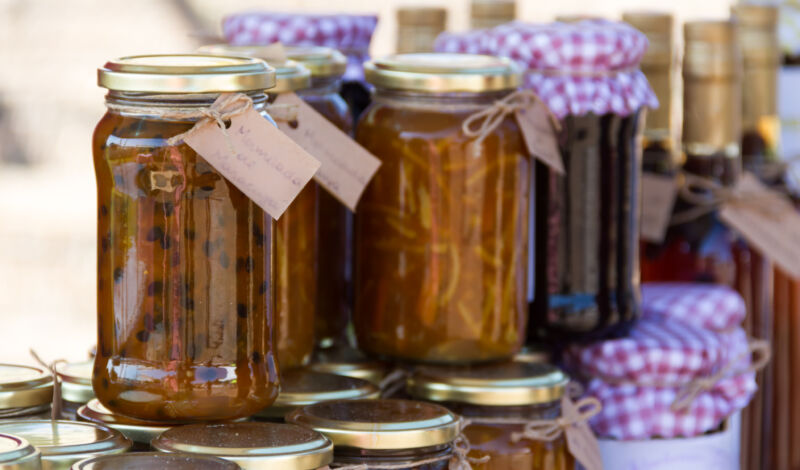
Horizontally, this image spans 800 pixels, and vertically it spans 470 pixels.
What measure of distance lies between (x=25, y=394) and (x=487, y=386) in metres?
0.44

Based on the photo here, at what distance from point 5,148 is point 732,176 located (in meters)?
3.29

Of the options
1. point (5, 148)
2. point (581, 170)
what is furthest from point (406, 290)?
point (5, 148)

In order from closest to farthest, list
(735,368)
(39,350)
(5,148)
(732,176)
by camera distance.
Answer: (735,368), (732,176), (39,350), (5,148)

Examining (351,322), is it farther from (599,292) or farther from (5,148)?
Result: (5,148)

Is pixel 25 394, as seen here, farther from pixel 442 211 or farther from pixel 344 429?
A: pixel 442 211

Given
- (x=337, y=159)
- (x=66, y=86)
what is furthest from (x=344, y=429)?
(x=66, y=86)

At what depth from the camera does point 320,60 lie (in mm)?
1284

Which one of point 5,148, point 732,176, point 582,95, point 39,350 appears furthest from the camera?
point 5,148

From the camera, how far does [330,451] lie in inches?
37.0

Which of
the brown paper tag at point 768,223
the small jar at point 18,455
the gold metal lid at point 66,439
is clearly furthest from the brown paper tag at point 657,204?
the small jar at point 18,455

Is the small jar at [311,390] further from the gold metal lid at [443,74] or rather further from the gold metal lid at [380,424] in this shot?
the gold metal lid at [443,74]

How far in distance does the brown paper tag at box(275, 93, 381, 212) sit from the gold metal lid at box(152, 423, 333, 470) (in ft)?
1.01

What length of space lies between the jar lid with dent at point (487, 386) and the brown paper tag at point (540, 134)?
235mm

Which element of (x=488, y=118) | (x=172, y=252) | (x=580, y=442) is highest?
(x=488, y=118)
